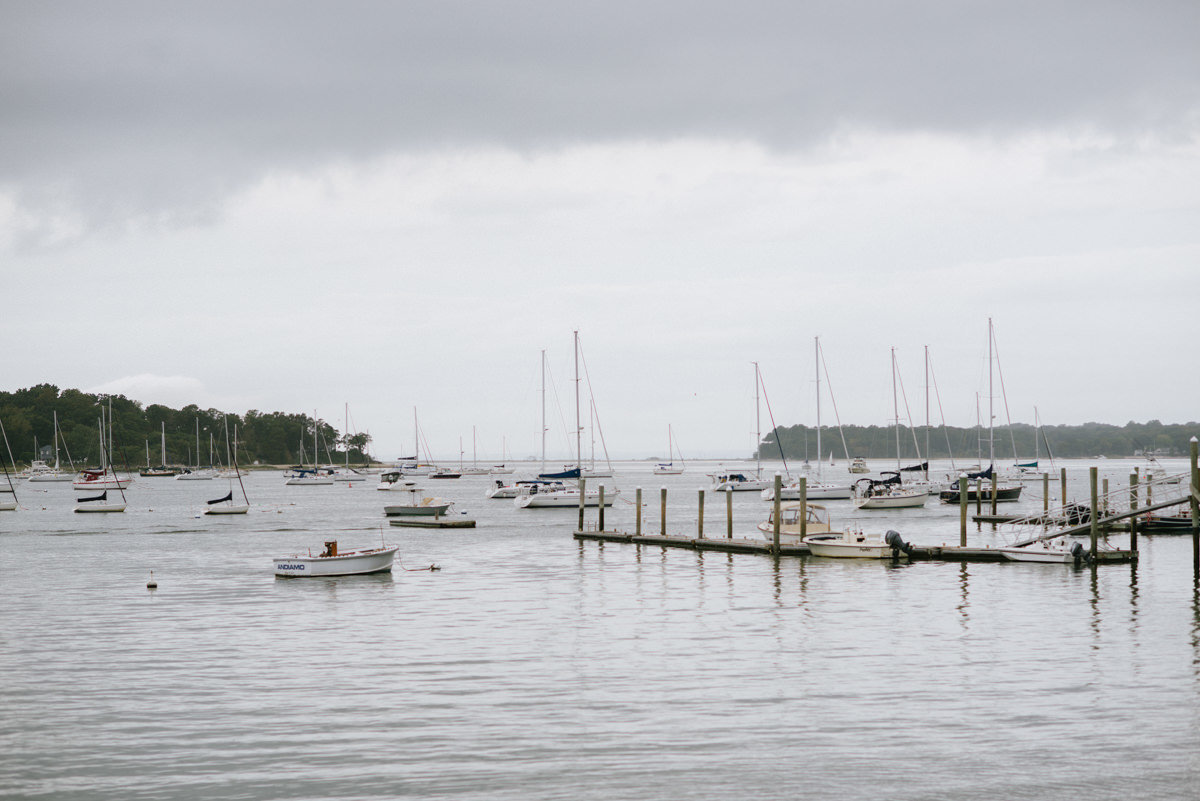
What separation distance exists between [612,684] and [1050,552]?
98.6ft

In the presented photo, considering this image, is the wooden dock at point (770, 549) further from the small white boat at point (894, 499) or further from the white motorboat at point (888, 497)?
the white motorboat at point (888, 497)

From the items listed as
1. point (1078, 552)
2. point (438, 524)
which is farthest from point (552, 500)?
point (1078, 552)

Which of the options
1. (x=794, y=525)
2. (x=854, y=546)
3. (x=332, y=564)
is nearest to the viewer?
(x=332, y=564)

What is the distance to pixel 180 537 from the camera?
258ft

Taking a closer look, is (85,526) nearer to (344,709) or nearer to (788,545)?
(788,545)

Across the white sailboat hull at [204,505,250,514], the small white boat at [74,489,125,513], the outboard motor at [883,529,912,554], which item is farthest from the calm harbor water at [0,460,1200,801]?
the small white boat at [74,489,125,513]

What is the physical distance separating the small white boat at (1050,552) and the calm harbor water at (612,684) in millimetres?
588

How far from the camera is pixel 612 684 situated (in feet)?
84.1

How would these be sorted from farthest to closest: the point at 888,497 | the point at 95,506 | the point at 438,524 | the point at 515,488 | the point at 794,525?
the point at 515,488, the point at 95,506, the point at 888,497, the point at 438,524, the point at 794,525

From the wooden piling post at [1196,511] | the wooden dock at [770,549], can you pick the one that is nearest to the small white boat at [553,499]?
the wooden dock at [770,549]

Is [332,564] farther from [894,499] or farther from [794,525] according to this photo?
[894,499]

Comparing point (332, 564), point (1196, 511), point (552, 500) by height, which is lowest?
point (552, 500)

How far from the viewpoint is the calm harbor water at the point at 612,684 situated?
18.3 metres

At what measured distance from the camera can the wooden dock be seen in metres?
49.8
